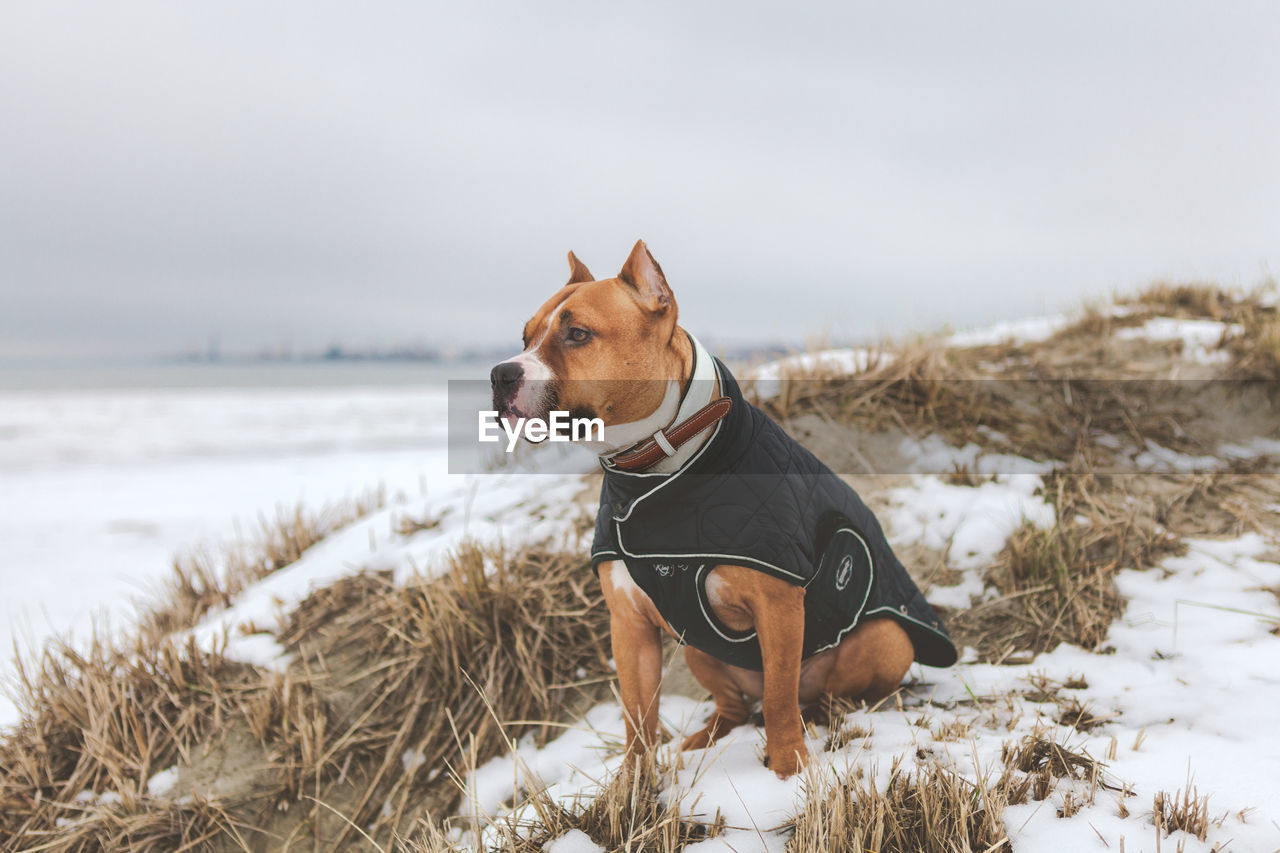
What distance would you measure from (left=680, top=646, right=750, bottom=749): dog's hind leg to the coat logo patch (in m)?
0.55

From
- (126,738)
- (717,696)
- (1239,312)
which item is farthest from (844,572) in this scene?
(1239,312)

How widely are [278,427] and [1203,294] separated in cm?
1649

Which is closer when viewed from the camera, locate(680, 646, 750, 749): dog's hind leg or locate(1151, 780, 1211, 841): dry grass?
locate(1151, 780, 1211, 841): dry grass

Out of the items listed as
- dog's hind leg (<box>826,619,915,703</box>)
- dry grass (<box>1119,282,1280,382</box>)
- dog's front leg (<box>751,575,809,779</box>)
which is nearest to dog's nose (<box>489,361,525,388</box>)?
dog's front leg (<box>751,575,809,779</box>)

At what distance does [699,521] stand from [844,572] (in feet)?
2.15

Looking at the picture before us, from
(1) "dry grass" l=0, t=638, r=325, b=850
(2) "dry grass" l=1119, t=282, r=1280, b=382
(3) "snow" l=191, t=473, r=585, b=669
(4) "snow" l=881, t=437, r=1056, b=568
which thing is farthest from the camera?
(2) "dry grass" l=1119, t=282, r=1280, b=382

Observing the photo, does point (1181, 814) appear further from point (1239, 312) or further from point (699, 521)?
point (1239, 312)

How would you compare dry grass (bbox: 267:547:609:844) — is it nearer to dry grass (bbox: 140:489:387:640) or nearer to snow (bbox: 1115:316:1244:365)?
dry grass (bbox: 140:489:387:640)

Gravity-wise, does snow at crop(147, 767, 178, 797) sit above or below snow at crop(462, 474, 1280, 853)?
below

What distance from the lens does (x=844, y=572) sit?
7.98ft

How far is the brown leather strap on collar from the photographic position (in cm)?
203

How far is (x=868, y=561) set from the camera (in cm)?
251

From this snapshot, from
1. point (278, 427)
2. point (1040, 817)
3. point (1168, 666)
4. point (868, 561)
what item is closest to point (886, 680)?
point (868, 561)

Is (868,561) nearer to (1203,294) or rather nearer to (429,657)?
(429,657)
